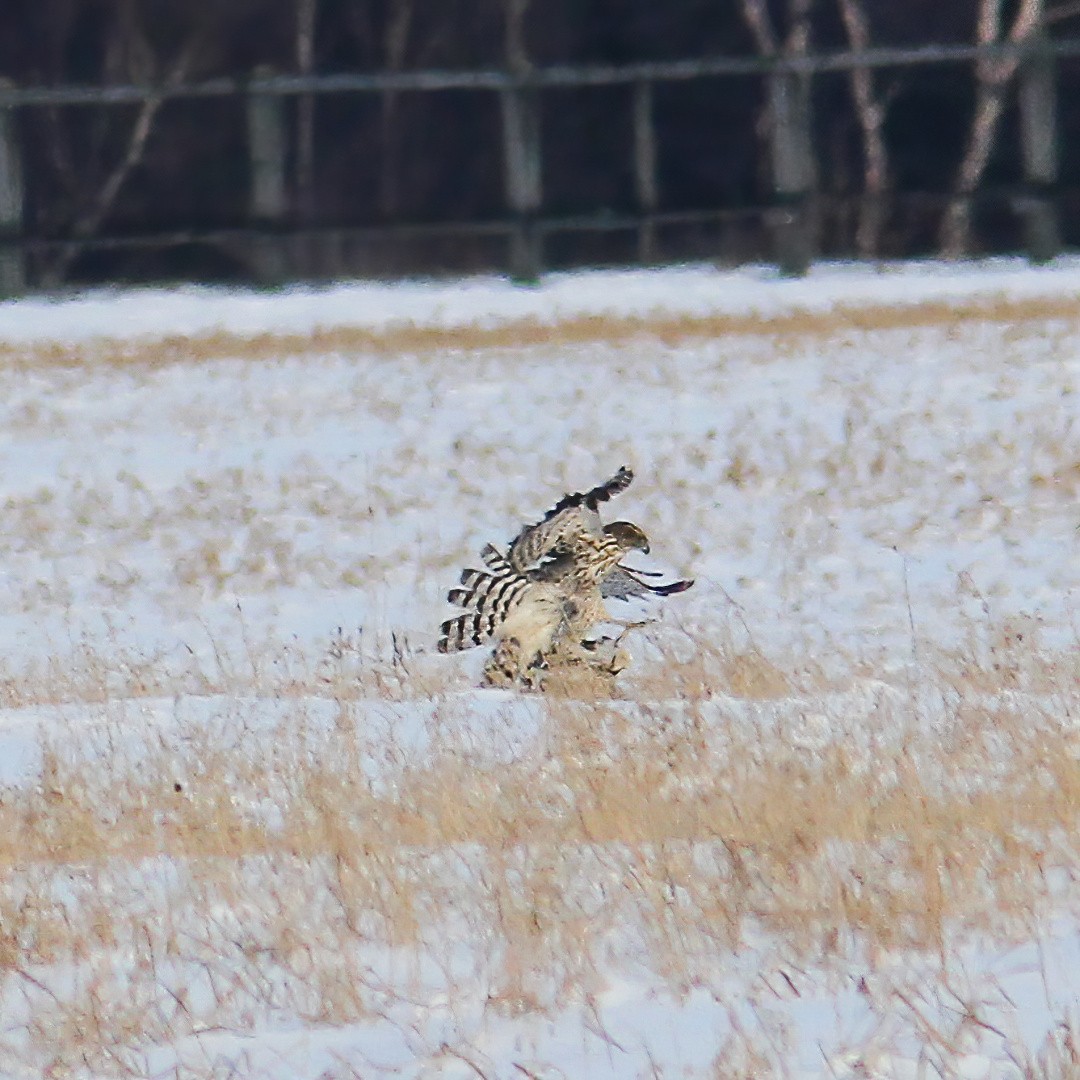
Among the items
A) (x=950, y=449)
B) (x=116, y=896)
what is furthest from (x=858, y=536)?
(x=116, y=896)

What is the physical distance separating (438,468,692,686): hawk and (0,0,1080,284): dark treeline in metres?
20.3

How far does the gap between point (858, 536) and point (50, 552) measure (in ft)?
11.0

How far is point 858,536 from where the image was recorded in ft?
30.7

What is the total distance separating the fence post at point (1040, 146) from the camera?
699 inches

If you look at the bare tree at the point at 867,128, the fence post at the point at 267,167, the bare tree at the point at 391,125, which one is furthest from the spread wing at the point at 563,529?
the bare tree at the point at 391,125

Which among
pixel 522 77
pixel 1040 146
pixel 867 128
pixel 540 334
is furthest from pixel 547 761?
pixel 867 128

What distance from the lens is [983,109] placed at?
25.0 m

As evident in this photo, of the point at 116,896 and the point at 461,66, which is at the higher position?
the point at 461,66

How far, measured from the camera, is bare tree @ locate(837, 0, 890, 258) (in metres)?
25.0

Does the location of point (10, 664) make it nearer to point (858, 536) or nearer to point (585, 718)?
point (585, 718)

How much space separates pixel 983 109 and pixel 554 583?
66.8 feet

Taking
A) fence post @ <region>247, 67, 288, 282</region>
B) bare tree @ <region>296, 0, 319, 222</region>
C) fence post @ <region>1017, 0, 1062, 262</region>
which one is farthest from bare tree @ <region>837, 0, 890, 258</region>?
fence post @ <region>247, 67, 288, 282</region>

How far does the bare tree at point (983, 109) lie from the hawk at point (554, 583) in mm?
18642

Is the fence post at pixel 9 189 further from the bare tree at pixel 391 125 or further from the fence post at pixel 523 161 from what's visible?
the bare tree at pixel 391 125
